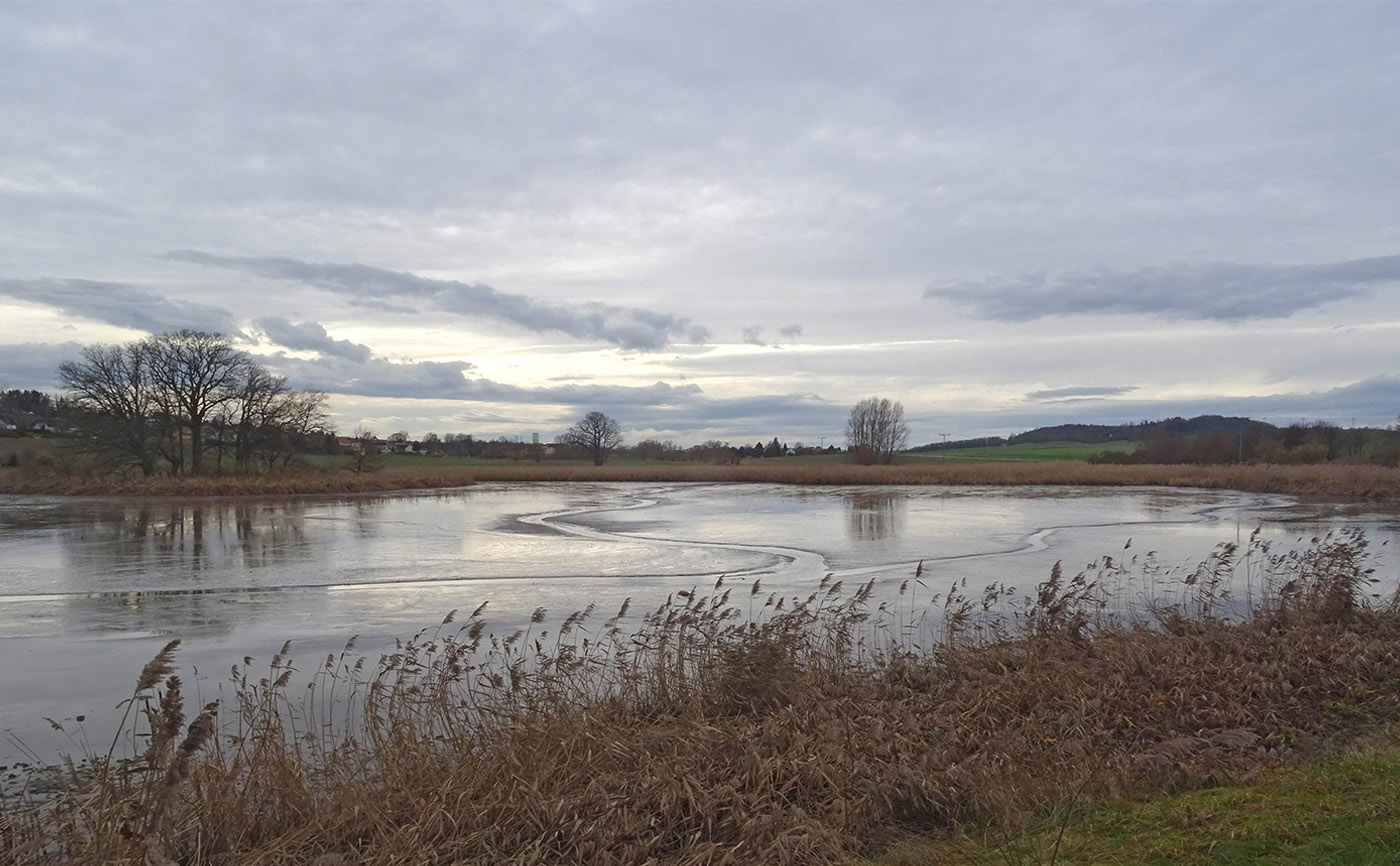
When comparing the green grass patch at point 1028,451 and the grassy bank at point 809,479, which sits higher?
the green grass patch at point 1028,451

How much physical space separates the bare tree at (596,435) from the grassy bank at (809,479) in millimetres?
39780

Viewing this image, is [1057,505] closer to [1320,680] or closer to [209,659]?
[1320,680]

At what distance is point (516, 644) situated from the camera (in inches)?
369

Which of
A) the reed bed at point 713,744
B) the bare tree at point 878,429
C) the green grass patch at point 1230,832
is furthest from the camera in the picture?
the bare tree at point 878,429

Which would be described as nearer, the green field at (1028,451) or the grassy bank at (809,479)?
the grassy bank at (809,479)

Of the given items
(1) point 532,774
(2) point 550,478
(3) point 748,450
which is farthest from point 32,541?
(3) point 748,450

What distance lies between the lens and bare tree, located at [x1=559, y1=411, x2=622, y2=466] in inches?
4001

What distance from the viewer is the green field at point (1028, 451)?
102994 millimetres

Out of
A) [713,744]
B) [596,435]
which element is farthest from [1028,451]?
[713,744]

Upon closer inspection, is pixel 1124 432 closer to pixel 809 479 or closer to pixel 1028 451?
pixel 1028 451

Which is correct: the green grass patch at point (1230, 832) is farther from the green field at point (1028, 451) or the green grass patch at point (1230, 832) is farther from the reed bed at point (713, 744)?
the green field at point (1028, 451)

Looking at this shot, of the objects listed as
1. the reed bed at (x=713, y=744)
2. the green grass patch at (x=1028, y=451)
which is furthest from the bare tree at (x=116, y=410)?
the green grass patch at (x=1028, y=451)

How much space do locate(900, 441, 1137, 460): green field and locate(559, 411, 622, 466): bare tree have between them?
3342cm

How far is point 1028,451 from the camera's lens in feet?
380
